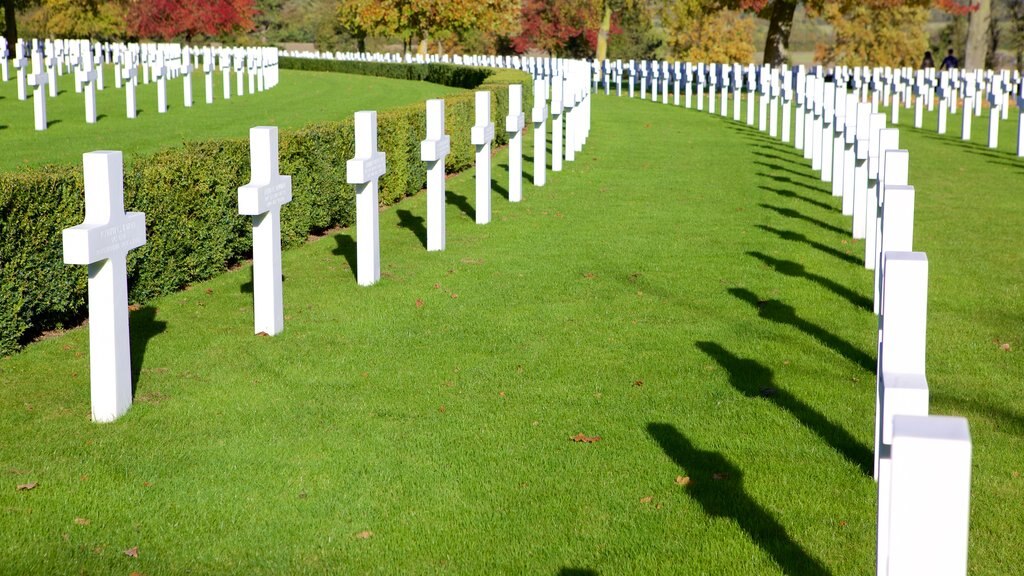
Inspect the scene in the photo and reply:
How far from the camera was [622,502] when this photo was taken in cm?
533

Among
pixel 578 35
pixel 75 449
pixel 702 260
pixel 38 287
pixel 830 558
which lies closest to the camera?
pixel 830 558

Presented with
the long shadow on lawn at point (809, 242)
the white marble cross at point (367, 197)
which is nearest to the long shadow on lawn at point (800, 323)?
the long shadow on lawn at point (809, 242)

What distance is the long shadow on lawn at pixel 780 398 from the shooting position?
236 inches

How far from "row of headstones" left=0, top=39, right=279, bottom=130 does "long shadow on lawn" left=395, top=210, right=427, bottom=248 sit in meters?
11.2

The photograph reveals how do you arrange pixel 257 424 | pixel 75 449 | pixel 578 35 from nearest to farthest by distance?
pixel 75 449 → pixel 257 424 → pixel 578 35

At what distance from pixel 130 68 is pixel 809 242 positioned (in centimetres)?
1865

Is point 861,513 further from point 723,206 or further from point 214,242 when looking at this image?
point 723,206

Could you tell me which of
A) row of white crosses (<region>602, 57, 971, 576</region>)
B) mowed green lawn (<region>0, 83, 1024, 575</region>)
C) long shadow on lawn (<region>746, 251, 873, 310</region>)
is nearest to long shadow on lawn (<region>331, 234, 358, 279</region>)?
mowed green lawn (<region>0, 83, 1024, 575</region>)

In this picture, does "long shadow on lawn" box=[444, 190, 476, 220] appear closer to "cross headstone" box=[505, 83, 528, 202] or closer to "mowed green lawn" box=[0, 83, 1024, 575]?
"cross headstone" box=[505, 83, 528, 202]

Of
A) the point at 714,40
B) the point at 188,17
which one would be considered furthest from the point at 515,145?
the point at 714,40

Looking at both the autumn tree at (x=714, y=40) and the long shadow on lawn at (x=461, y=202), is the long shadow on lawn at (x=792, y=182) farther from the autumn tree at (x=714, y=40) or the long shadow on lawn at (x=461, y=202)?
the autumn tree at (x=714, y=40)

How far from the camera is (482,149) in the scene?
13.1 metres

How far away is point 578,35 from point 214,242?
57430 mm

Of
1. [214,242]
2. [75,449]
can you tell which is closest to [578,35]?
[214,242]
